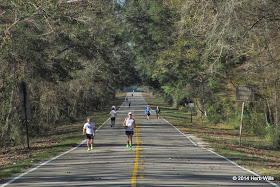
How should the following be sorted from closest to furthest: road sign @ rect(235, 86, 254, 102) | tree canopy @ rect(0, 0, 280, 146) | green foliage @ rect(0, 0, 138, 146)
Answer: tree canopy @ rect(0, 0, 280, 146) → green foliage @ rect(0, 0, 138, 146) → road sign @ rect(235, 86, 254, 102)

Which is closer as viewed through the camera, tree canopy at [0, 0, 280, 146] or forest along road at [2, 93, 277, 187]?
forest along road at [2, 93, 277, 187]

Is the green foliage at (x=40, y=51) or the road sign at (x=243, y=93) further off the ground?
the green foliage at (x=40, y=51)

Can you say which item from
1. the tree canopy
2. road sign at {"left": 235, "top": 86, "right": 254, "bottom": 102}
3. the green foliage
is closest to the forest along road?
the tree canopy

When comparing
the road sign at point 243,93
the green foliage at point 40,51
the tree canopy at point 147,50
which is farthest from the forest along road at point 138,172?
the road sign at point 243,93

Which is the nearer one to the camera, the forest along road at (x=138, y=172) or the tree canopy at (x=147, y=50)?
the forest along road at (x=138, y=172)

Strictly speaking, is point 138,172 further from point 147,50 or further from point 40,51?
point 147,50

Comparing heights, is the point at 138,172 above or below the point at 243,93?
below

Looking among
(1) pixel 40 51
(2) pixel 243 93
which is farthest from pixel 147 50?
(2) pixel 243 93

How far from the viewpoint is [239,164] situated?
49.5ft

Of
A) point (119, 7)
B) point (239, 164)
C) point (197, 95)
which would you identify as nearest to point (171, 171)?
point (239, 164)

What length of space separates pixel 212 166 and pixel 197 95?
34.0 meters

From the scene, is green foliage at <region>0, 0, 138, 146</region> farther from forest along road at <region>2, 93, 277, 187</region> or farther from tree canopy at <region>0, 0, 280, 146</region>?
forest along road at <region>2, 93, 277, 187</region>

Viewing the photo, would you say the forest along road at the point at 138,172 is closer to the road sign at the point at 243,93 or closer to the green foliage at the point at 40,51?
the green foliage at the point at 40,51

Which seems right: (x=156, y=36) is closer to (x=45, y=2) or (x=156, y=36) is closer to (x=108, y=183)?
(x=45, y=2)
